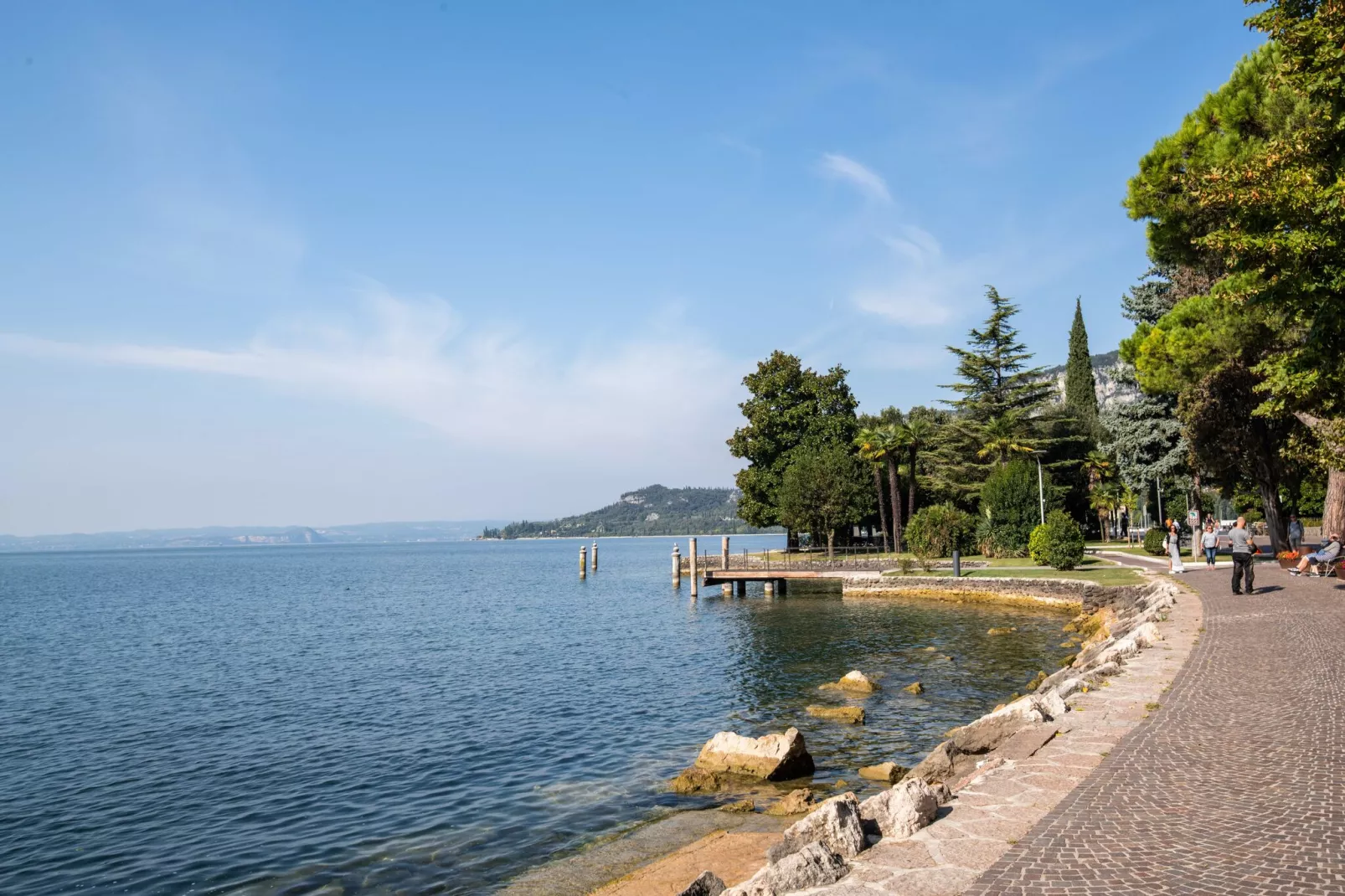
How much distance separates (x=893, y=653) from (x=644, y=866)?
693 inches

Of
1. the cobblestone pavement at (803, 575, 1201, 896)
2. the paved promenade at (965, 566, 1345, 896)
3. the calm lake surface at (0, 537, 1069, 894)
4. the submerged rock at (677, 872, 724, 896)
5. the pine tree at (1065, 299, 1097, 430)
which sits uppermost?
the pine tree at (1065, 299, 1097, 430)

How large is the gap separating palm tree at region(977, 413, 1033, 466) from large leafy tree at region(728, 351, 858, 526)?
1099 cm

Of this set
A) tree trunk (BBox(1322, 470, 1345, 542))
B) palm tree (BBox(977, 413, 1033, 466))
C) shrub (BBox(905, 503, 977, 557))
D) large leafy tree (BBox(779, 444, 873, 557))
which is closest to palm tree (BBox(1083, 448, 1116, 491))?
palm tree (BBox(977, 413, 1033, 466))

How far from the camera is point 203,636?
1591 inches

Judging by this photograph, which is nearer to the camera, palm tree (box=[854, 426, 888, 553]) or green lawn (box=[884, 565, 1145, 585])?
Result: green lawn (box=[884, 565, 1145, 585])

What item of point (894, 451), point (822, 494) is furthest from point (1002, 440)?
point (822, 494)

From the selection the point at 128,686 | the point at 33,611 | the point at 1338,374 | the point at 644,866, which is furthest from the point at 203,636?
the point at 1338,374

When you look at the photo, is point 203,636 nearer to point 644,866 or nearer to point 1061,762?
point 644,866

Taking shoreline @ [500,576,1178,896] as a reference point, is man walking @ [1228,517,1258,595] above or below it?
above

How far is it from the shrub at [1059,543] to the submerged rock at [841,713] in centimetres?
2509

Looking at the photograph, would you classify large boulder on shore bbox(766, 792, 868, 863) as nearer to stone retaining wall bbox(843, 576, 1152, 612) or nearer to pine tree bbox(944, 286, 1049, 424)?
stone retaining wall bbox(843, 576, 1152, 612)

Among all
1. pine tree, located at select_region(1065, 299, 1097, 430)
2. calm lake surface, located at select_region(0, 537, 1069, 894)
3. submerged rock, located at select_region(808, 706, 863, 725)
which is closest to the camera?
calm lake surface, located at select_region(0, 537, 1069, 894)

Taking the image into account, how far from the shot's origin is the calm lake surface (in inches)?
485

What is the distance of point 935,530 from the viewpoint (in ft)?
169
